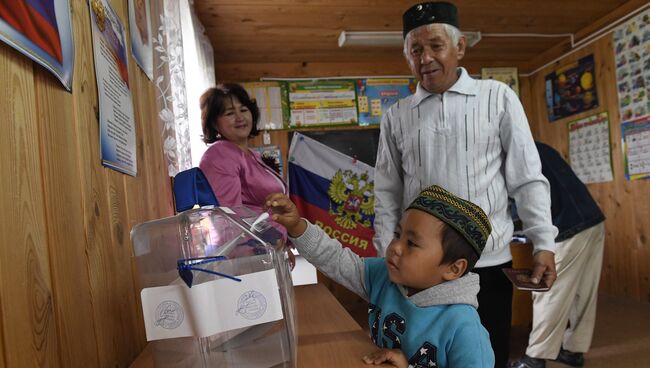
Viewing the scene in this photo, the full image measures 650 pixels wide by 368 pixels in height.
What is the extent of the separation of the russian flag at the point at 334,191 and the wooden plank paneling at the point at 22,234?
2848 mm

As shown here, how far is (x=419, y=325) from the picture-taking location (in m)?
0.81

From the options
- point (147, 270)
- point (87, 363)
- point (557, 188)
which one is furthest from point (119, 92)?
point (557, 188)

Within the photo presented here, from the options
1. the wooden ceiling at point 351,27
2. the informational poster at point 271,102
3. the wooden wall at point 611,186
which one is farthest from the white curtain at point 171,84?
the wooden wall at point 611,186

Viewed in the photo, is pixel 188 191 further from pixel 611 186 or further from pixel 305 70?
pixel 611 186

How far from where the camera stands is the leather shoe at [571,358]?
2.25m

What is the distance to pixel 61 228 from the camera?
0.63 meters

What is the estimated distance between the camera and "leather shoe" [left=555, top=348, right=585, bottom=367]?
225 cm

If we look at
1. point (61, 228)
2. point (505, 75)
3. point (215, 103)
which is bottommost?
point (61, 228)

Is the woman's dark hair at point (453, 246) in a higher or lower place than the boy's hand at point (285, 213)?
lower

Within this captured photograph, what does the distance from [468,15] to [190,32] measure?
1.96 metres

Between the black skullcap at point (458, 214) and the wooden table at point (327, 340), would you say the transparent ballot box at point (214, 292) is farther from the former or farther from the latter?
the black skullcap at point (458, 214)

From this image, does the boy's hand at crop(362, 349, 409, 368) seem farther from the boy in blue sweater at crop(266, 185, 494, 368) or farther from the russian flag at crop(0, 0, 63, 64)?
the russian flag at crop(0, 0, 63, 64)

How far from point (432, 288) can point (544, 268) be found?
52 centimetres

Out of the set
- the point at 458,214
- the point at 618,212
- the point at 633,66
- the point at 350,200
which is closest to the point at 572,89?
the point at 633,66
